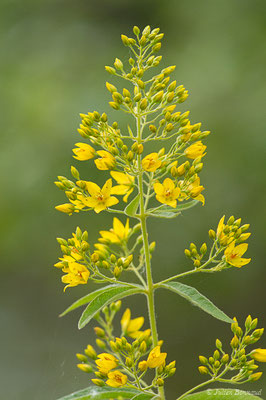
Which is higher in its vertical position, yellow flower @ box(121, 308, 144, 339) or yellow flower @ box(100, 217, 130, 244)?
yellow flower @ box(100, 217, 130, 244)

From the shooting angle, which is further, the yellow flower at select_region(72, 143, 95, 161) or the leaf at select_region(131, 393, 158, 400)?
the yellow flower at select_region(72, 143, 95, 161)

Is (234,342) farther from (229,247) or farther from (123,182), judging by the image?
(123,182)

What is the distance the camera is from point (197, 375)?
3.85m

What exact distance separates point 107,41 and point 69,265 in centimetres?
367

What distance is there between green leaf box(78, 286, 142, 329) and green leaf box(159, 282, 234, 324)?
100 mm

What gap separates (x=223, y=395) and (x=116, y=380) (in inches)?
10.1

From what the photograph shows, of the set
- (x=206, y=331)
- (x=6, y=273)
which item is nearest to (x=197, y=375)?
(x=206, y=331)

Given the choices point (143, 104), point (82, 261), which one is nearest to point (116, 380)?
point (82, 261)

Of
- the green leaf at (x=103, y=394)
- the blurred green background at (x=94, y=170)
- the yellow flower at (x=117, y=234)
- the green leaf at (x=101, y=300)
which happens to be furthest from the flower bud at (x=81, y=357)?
the blurred green background at (x=94, y=170)

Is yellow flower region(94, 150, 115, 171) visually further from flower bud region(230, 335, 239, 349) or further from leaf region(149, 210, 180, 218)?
flower bud region(230, 335, 239, 349)

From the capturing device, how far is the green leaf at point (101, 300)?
127cm

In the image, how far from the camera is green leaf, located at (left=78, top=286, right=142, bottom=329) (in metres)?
1.27

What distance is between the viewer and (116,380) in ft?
4.26

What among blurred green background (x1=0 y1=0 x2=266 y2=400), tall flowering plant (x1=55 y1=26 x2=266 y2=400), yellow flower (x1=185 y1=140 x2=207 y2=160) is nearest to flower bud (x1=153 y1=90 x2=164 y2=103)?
tall flowering plant (x1=55 y1=26 x2=266 y2=400)
